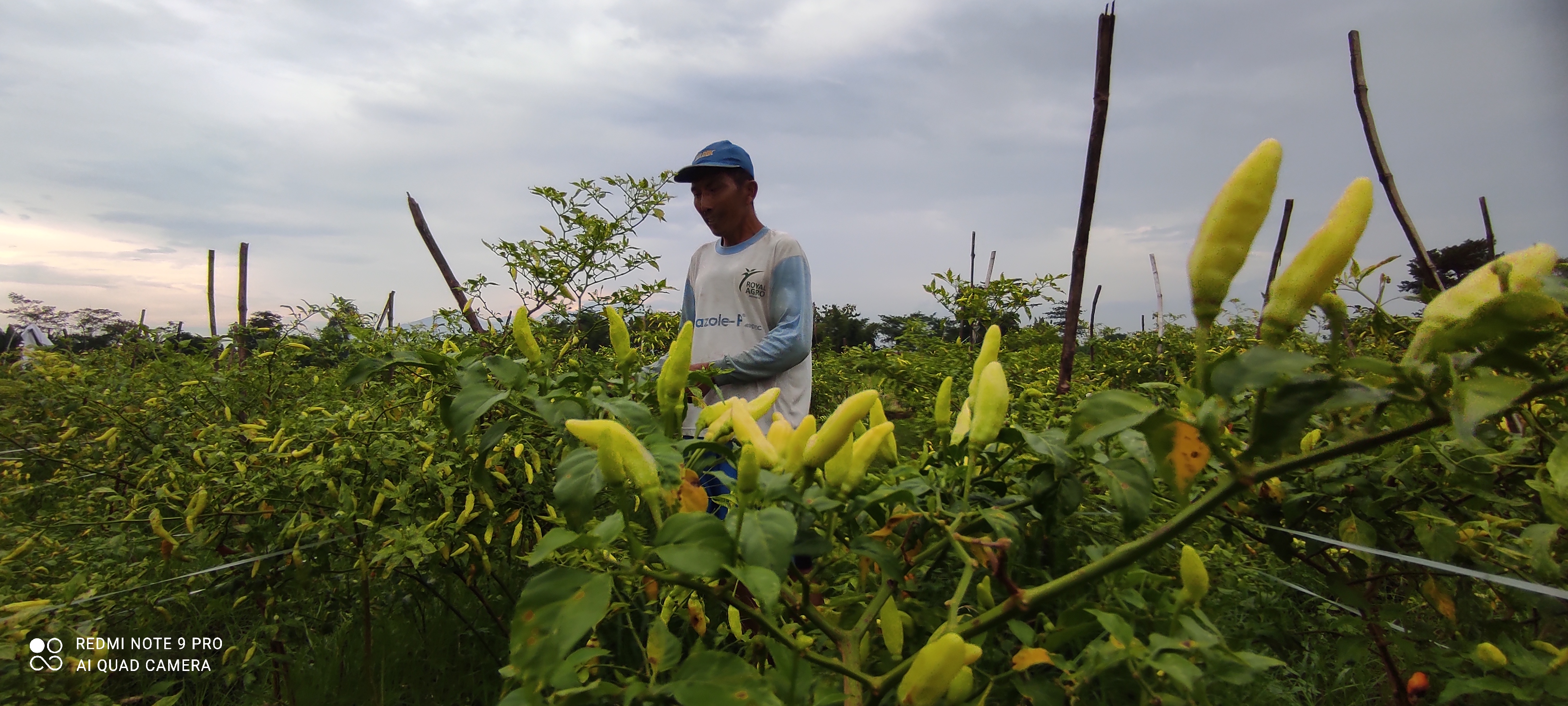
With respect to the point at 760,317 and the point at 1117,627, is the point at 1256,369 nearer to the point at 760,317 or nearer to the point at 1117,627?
the point at 1117,627

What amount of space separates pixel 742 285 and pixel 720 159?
431 millimetres

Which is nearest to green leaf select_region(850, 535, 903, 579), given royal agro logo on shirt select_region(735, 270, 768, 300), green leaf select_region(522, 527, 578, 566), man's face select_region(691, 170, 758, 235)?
green leaf select_region(522, 527, 578, 566)

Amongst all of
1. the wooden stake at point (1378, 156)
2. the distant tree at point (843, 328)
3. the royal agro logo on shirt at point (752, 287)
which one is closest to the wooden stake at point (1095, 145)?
the wooden stake at point (1378, 156)

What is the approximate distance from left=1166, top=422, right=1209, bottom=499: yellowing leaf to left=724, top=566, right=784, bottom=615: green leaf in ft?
1.06

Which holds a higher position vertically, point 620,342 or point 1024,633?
point 620,342

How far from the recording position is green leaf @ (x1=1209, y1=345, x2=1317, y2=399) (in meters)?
0.46

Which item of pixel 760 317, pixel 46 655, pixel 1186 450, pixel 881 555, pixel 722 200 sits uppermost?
pixel 722 200

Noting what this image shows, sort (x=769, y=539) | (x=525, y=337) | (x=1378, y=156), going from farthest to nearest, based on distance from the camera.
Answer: (x=1378, y=156)
(x=525, y=337)
(x=769, y=539)

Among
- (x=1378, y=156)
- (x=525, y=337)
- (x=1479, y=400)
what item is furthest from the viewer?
(x=1378, y=156)

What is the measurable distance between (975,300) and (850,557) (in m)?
2.70

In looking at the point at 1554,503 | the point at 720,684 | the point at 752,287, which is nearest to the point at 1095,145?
the point at 752,287

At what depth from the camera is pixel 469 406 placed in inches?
26.4

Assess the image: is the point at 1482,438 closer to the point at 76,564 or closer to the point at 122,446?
the point at 76,564

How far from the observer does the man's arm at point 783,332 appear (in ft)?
6.93
